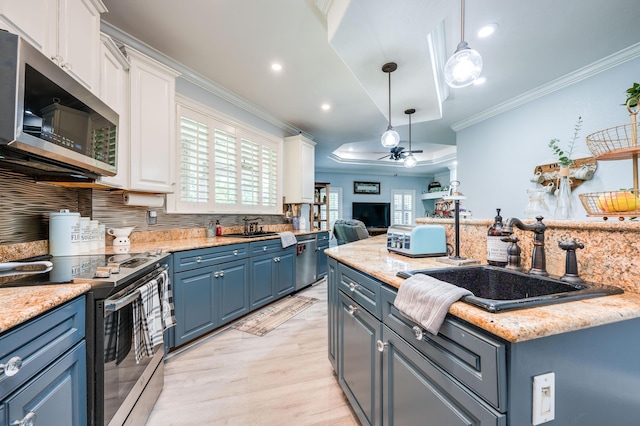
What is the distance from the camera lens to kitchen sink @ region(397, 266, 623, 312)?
76 cm

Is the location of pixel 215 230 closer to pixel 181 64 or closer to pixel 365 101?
pixel 181 64

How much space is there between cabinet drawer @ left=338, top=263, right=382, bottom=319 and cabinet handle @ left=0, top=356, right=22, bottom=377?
1.23m

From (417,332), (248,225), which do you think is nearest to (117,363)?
(417,332)

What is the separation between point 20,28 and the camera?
1.18 m

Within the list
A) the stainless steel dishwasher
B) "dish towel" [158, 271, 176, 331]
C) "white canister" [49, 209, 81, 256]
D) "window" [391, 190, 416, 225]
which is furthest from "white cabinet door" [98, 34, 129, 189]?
"window" [391, 190, 416, 225]

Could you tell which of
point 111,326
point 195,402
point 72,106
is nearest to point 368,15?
point 72,106

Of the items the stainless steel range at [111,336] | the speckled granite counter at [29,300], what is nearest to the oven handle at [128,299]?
the stainless steel range at [111,336]

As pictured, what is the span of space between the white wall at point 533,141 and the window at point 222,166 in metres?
3.16

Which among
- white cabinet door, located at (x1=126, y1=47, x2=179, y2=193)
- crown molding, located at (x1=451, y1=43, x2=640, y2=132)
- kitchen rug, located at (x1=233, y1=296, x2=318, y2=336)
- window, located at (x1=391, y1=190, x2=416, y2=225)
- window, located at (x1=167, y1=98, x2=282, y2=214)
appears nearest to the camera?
white cabinet door, located at (x1=126, y1=47, x2=179, y2=193)

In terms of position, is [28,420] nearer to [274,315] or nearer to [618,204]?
[618,204]

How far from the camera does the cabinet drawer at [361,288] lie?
4.10 feet

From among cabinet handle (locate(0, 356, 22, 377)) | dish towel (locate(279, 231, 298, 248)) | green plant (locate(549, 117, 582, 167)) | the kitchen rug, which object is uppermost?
green plant (locate(549, 117, 582, 167))

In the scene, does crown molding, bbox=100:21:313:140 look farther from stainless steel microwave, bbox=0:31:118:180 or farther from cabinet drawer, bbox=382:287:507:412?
cabinet drawer, bbox=382:287:507:412

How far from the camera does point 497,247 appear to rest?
1.28 m
